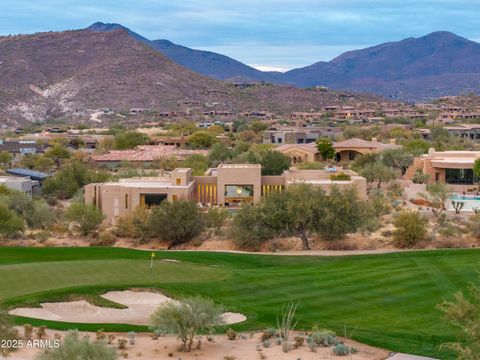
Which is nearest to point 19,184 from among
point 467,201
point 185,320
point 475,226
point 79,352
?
point 467,201

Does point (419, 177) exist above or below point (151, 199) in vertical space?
above

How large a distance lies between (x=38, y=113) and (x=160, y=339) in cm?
15480

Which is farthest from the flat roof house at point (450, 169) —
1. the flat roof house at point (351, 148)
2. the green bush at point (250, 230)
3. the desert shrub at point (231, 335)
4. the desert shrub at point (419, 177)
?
the desert shrub at point (231, 335)

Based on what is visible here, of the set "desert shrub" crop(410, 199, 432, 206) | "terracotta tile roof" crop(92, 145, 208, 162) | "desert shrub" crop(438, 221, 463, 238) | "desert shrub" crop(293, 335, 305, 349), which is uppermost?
"terracotta tile roof" crop(92, 145, 208, 162)

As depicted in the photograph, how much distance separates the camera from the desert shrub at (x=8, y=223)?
46.5 metres

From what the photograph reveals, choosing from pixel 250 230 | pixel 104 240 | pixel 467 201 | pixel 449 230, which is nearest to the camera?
pixel 250 230

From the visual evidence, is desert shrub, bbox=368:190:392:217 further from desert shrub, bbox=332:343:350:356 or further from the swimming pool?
desert shrub, bbox=332:343:350:356

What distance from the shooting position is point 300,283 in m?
31.9

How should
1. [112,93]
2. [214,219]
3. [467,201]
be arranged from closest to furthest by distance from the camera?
[214,219]
[467,201]
[112,93]

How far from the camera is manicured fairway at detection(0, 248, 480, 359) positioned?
26.4 meters

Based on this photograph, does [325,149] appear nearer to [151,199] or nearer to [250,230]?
[151,199]

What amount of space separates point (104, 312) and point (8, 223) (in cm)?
1991

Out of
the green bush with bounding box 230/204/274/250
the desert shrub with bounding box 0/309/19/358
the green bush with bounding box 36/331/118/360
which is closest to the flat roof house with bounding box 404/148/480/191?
the green bush with bounding box 230/204/274/250

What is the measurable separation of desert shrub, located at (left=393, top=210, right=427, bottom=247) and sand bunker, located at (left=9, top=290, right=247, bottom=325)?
17.8m
